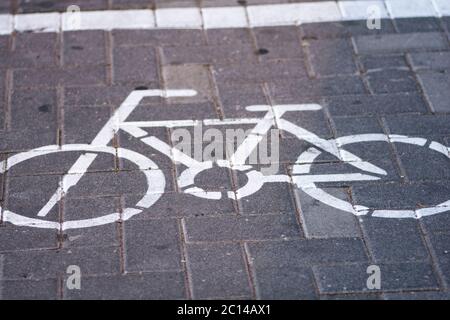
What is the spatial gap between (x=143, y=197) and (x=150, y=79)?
4.27ft

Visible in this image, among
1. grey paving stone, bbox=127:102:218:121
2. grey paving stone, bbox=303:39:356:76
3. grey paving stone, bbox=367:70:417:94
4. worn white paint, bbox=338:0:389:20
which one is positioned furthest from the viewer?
worn white paint, bbox=338:0:389:20

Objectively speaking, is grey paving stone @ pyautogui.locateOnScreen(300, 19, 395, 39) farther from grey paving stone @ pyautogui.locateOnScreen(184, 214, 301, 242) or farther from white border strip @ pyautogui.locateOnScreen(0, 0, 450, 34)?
grey paving stone @ pyautogui.locateOnScreen(184, 214, 301, 242)

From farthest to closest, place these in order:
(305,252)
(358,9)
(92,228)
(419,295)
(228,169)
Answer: (358,9)
(228,169)
(92,228)
(305,252)
(419,295)

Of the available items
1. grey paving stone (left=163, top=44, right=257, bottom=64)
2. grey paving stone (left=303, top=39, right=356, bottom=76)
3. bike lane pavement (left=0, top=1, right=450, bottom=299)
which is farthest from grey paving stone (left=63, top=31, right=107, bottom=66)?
grey paving stone (left=303, top=39, right=356, bottom=76)

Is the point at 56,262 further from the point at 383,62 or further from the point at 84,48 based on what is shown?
the point at 383,62

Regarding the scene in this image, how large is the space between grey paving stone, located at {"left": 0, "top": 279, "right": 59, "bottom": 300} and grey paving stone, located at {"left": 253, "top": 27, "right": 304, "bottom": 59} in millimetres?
2634

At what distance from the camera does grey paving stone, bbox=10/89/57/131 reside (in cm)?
559

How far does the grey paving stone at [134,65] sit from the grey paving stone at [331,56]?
1174mm

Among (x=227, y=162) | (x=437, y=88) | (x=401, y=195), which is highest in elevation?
(x=437, y=88)

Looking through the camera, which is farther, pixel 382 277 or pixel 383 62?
pixel 383 62

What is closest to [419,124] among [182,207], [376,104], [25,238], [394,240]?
[376,104]

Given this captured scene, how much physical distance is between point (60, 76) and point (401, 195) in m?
2.57

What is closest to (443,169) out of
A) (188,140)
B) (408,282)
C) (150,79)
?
(408,282)

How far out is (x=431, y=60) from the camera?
6.26m
